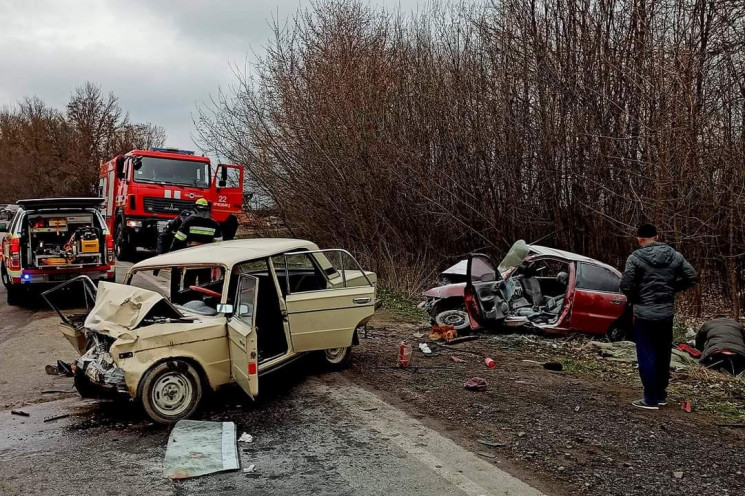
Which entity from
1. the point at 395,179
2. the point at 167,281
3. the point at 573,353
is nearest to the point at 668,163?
the point at 573,353

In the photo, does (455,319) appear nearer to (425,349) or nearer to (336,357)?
(425,349)

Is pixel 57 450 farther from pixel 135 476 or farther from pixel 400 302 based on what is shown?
pixel 400 302

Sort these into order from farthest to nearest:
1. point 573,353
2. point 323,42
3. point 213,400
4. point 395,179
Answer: point 323,42 → point 395,179 → point 573,353 → point 213,400

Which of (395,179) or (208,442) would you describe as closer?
(208,442)

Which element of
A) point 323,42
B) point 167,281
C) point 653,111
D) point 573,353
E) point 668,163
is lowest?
point 573,353

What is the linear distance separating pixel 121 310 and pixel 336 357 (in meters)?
2.59

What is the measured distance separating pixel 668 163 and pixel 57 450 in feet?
34.4

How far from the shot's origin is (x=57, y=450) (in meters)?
4.86

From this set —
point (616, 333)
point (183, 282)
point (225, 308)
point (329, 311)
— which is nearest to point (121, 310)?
point (225, 308)

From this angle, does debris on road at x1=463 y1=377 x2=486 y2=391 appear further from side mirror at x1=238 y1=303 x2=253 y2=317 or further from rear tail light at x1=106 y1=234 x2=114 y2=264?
rear tail light at x1=106 y1=234 x2=114 y2=264

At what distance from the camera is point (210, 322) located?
566 centimetres

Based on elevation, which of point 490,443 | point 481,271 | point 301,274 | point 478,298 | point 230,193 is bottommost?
point 490,443

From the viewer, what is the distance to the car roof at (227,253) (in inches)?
241

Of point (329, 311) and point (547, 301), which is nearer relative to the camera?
point (329, 311)
